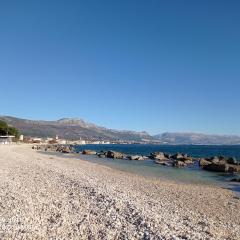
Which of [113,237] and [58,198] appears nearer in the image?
[113,237]

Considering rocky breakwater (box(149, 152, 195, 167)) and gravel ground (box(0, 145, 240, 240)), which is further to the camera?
rocky breakwater (box(149, 152, 195, 167))

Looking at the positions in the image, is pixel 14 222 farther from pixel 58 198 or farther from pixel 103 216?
pixel 58 198

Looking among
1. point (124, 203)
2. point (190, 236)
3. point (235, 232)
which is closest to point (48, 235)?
point (190, 236)

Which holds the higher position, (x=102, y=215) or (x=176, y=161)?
(x=176, y=161)

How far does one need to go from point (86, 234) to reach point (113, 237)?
3.48 feet

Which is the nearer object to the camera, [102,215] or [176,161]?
[102,215]

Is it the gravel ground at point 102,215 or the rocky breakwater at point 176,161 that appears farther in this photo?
the rocky breakwater at point 176,161

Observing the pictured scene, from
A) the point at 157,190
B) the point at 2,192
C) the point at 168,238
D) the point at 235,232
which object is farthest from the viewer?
the point at 157,190

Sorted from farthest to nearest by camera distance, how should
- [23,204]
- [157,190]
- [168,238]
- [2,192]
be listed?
[157,190] < [2,192] < [23,204] < [168,238]

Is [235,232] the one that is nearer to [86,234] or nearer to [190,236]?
[190,236]

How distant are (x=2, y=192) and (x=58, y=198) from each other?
340 cm

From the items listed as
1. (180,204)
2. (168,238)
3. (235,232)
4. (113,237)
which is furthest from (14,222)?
(180,204)

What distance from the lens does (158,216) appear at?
54.8ft

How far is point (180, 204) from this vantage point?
22.0 m
